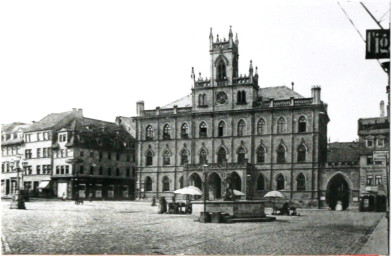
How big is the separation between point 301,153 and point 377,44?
45.2 ft

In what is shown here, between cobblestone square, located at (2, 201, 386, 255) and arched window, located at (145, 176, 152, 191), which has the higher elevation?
arched window, located at (145, 176, 152, 191)

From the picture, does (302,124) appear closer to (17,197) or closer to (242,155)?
(242,155)

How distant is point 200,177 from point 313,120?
7.16 m

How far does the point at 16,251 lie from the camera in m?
10.7

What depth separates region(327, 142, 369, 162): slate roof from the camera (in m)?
15.8

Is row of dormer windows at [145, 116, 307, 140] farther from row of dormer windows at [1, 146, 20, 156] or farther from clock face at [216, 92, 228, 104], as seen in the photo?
row of dormer windows at [1, 146, 20, 156]

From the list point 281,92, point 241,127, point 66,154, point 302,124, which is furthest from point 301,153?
point 66,154

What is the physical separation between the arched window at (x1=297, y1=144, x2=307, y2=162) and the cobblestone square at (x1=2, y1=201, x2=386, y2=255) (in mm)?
9280

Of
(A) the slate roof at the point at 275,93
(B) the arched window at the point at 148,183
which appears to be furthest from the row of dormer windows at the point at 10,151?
(B) the arched window at the point at 148,183

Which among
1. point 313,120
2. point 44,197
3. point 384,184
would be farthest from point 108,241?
point 313,120

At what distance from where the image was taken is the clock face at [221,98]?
2650cm

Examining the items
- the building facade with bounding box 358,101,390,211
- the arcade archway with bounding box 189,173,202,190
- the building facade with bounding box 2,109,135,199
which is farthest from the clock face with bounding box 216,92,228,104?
the building facade with bounding box 358,101,390,211

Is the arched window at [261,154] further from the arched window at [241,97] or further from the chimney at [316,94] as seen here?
the chimney at [316,94]

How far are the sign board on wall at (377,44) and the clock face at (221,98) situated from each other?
14.4 m
